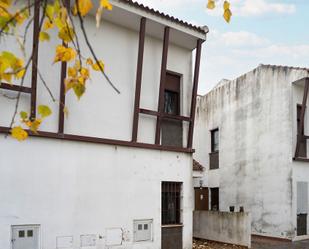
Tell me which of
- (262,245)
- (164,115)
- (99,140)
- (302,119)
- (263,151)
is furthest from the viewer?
(263,151)

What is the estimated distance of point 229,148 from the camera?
1970 centimetres

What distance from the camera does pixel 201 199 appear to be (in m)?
20.8

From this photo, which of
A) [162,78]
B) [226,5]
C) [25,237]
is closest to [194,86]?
[162,78]

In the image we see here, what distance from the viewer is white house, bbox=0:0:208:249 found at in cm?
914

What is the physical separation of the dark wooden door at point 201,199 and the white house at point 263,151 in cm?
21

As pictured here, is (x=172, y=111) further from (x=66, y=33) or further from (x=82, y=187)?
(x=66, y=33)

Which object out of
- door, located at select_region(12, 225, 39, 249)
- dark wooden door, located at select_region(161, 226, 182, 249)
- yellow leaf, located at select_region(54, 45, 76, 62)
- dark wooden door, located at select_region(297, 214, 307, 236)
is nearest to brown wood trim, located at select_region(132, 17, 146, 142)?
dark wooden door, located at select_region(161, 226, 182, 249)

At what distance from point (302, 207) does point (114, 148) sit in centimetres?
952

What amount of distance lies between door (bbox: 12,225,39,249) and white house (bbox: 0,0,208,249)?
0.02 meters

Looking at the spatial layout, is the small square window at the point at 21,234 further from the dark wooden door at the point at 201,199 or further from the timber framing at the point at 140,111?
the dark wooden door at the point at 201,199

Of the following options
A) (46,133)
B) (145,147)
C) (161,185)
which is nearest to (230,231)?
(161,185)

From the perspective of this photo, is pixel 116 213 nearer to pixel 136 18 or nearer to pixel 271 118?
pixel 136 18

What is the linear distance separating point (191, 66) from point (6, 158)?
6.92 meters

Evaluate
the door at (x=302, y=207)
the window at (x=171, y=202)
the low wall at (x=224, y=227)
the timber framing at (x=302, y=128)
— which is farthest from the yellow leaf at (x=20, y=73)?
the door at (x=302, y=207)
